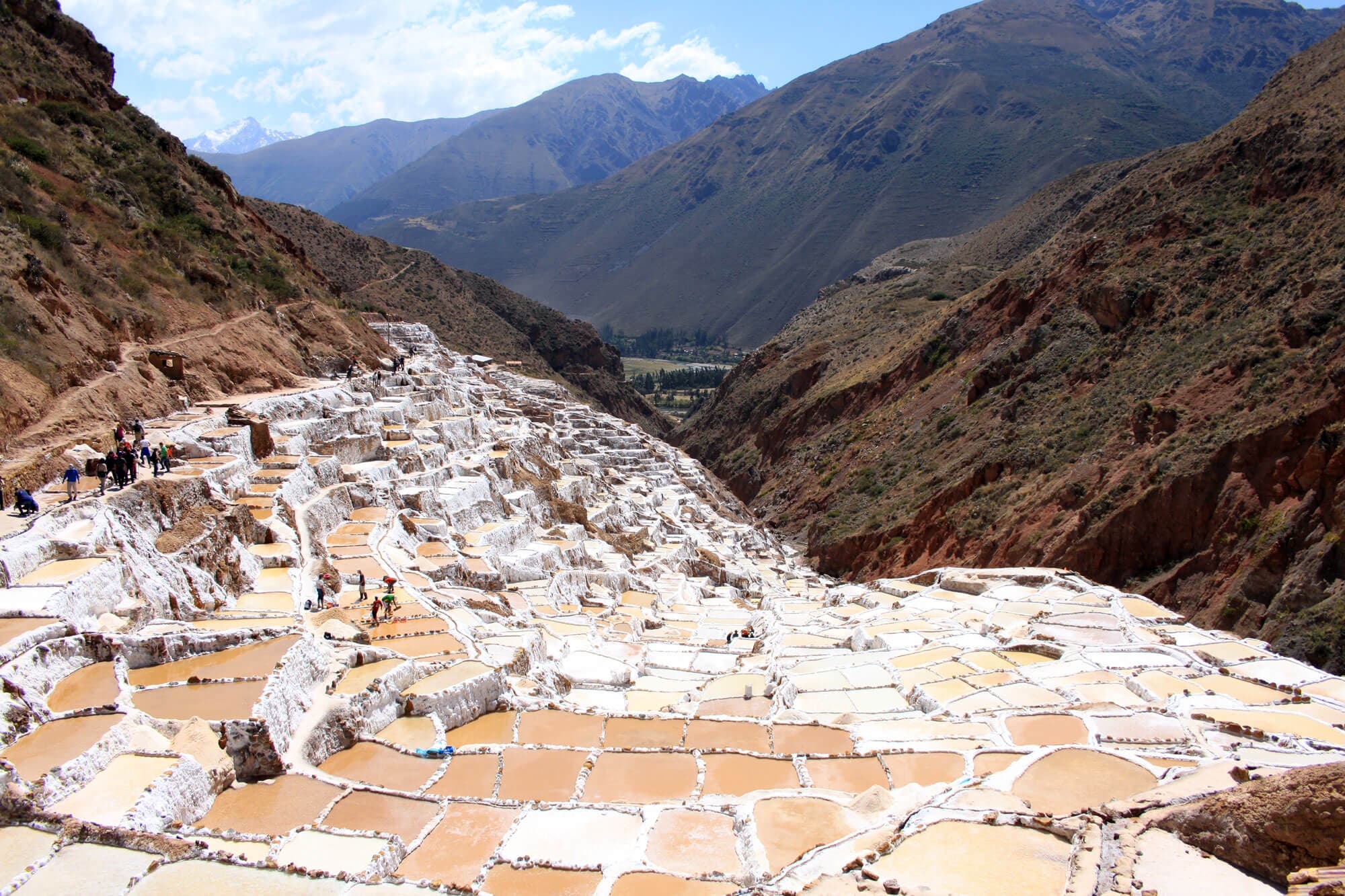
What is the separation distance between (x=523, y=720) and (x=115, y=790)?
523 cm

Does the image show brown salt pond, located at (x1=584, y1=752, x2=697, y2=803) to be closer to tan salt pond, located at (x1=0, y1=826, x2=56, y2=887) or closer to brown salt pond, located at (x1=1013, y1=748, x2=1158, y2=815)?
brown salt pond, located at (x1=1013, y1=748, x2=1158, y2=815)

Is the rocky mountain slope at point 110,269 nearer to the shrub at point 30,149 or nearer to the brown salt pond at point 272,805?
the shrub at point 30,149

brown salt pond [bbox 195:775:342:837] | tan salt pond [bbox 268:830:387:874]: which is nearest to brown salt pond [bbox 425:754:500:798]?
brown salt pond [bbox 195:775:342:837]

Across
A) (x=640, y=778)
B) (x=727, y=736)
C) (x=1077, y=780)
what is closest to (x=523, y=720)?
(x=640, y=778)

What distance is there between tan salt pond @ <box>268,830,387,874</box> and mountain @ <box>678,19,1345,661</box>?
17.1 meters

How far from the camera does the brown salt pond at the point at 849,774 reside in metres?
11.0

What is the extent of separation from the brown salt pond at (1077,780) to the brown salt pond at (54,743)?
1004cm

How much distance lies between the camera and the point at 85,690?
10266mm

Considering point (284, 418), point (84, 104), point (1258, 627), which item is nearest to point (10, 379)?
point (284, 418)

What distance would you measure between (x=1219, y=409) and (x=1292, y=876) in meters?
21.2

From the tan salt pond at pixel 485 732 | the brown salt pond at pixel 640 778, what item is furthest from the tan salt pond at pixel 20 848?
the brown salt pond at pixel 640 778

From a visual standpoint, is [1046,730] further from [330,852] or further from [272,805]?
[272,805]

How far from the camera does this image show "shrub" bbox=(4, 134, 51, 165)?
26031 mm

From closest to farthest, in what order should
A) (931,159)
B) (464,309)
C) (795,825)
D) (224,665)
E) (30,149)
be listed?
(795,825)
(224,665)
(30,149)
(464,309)
(931,159)
